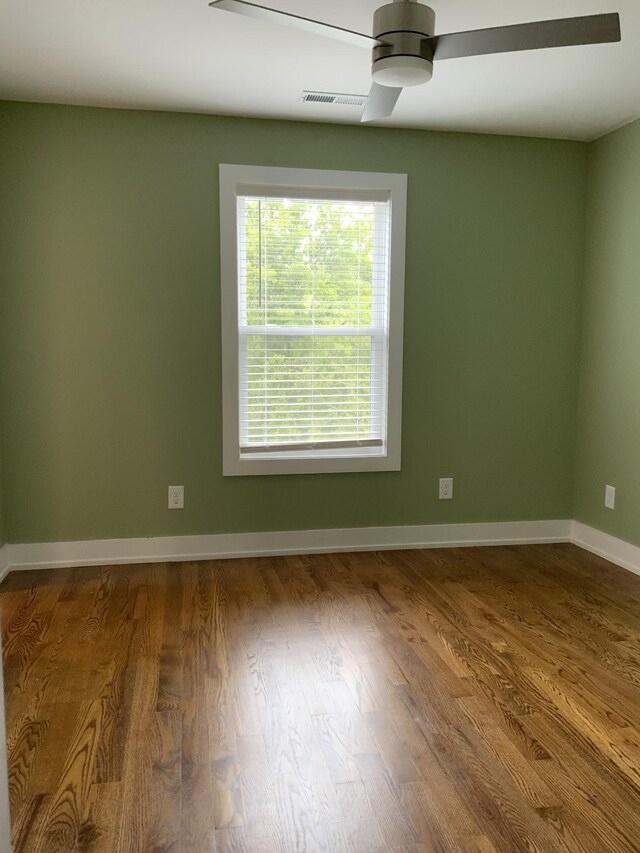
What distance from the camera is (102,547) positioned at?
380cm

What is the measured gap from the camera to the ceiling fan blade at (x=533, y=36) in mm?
1904

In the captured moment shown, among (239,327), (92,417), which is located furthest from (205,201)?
(92,417)

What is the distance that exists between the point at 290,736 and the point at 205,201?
2.76 metres

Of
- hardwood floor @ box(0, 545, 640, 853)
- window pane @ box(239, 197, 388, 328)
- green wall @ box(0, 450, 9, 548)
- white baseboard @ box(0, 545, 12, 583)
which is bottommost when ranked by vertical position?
hardwood floor @ box(0, 545, 640, 853)

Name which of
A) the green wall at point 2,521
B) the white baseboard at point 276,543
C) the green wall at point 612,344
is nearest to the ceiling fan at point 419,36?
the green wall at point 612,344

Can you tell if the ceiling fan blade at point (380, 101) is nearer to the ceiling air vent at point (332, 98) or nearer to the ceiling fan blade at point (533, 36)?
the ceiling fan blade at point (533, 36)

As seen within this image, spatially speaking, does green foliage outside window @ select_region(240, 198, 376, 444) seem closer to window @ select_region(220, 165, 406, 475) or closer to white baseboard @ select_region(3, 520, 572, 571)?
window @ select_region(220, 165, 406, 475)

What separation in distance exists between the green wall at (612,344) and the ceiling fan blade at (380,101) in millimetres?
1790

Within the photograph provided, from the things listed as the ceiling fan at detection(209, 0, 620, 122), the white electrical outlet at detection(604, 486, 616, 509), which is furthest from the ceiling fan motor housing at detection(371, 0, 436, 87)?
the white electrical outlet at detection(604, 486, 616, 509)

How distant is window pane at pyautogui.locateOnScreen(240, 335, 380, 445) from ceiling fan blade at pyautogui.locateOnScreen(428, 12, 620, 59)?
1.96 meters

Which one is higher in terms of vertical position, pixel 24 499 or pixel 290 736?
pixel 24 499

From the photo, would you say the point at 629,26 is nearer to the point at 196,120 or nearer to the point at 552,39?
the point at 552,39

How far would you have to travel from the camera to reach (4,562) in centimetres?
362

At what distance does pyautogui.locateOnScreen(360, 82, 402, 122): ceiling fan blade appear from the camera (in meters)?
2.50
